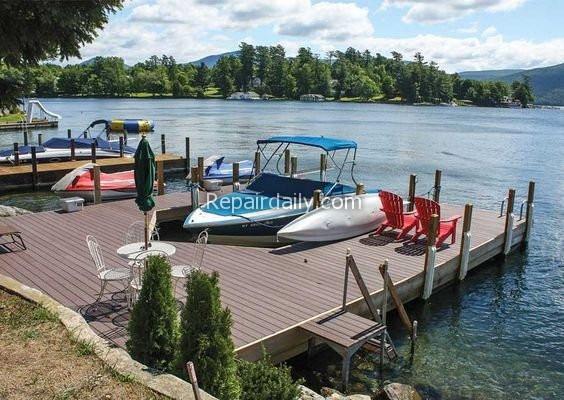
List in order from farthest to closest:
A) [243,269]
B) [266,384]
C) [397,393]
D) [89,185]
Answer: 1. [89,185]
2. [243,269]
3. [397,393]
4. [266,384]

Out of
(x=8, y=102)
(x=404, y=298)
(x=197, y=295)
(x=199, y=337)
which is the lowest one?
(x=404, y=298)

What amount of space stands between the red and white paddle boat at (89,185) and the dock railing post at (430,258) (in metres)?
12.9

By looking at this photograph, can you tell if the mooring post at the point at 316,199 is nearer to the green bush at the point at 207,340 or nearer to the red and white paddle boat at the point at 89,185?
the green bush at the point at 207,340

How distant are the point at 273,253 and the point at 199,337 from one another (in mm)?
6972

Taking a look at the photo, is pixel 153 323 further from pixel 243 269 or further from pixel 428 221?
pixel 428 221

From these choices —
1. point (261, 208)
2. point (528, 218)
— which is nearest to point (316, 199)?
point (261, 208)

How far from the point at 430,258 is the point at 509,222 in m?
4.86

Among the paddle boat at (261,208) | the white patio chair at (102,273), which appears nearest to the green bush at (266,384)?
the white patio chair at (102,273)

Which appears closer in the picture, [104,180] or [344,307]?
[344,307]

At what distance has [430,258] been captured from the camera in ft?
36.8

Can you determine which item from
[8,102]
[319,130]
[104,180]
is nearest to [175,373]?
[8,102]

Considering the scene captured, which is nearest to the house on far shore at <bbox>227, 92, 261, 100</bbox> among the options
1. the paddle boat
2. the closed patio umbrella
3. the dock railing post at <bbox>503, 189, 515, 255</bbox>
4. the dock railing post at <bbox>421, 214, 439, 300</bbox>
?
the paddle boat

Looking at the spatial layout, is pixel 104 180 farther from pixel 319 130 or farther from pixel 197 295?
pixel 319 130

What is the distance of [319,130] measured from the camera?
198 ft
